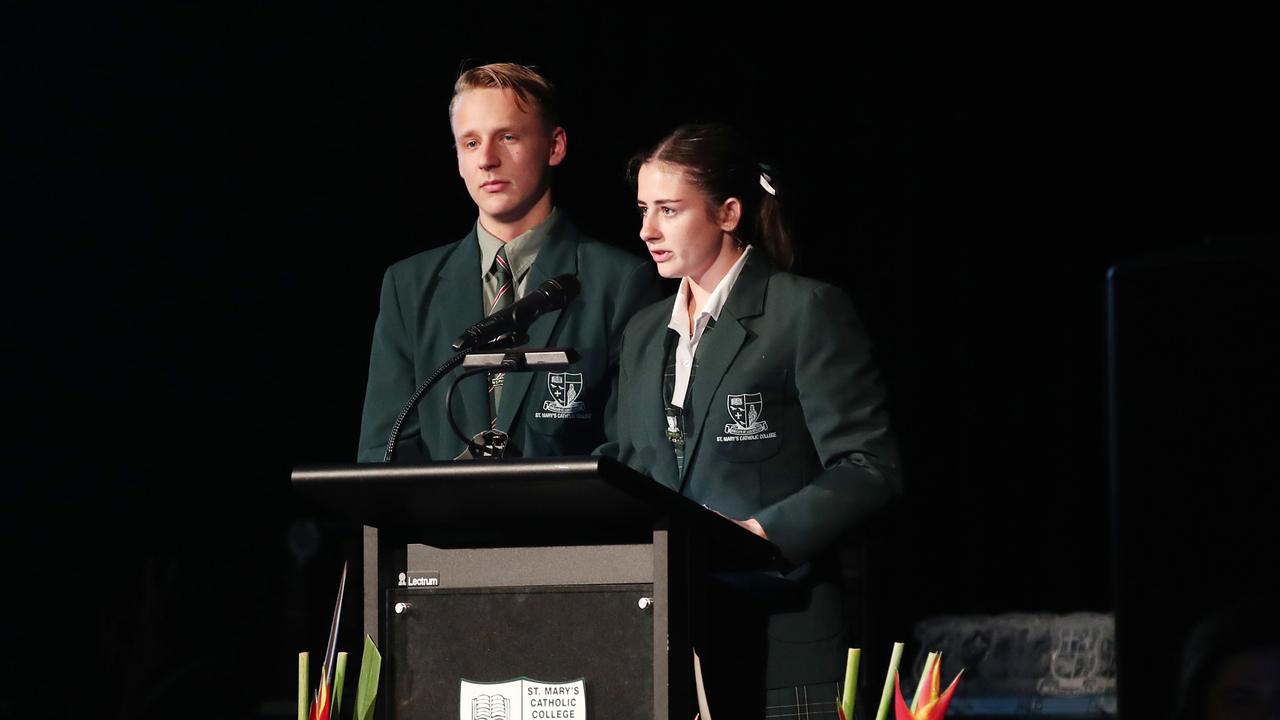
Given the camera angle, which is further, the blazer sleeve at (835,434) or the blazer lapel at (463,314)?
the blazer lapel at (463,314)

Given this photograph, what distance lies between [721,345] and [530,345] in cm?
52

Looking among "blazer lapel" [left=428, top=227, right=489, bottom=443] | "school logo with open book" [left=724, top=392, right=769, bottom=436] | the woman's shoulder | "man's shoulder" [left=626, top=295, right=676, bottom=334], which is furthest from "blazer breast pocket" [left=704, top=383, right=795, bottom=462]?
"blazer lapel" [left=428, top=227, right=489, bottom=443]

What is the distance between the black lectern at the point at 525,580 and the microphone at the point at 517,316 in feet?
0.85

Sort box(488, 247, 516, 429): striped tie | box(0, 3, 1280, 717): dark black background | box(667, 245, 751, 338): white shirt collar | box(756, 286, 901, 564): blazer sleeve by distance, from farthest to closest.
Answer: box(0, 3, 1280, 717): dark black background
box(488, 247, 516, 429): striped tie
box(667, 245, 751, 338): white shirt collar
box(756, 286, 901, 564): blazer sleeve

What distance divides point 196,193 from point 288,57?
0.47 meters

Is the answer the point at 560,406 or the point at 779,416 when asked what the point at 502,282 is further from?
the point at 779,416

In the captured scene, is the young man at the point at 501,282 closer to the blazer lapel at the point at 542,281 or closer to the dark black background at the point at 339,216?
the blazer lapel at the point at 542,281

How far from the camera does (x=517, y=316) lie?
1.86 m

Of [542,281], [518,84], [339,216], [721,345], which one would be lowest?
[721,345]

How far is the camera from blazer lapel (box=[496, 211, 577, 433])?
8.64ft

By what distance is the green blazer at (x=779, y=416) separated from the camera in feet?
6.77

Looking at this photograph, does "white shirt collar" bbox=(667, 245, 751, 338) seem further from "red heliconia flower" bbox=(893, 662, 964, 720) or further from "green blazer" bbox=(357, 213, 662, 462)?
"red heliconia flower" bbox=(893, 662, 964, 720)

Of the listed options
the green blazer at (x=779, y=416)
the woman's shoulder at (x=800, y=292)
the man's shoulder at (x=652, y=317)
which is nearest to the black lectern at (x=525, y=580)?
the green blazer at (x=779, y=416)

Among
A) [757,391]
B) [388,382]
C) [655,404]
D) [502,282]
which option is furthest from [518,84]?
[757,391]
